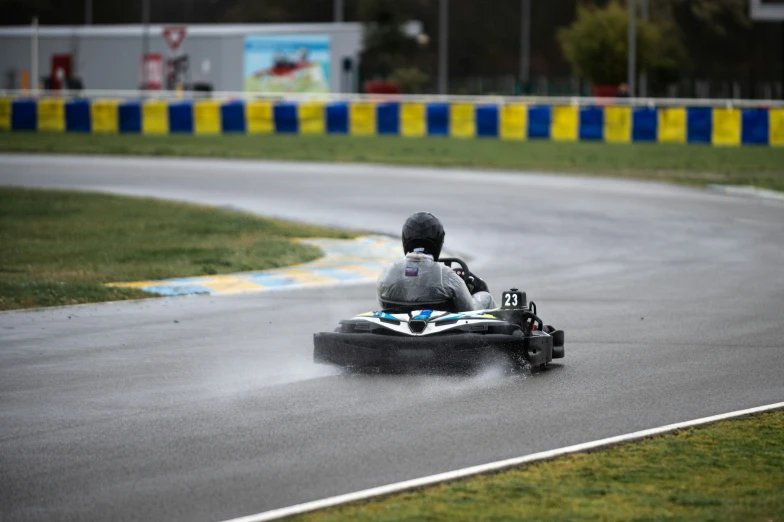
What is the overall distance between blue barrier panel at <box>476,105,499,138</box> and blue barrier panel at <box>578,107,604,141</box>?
2211 mm

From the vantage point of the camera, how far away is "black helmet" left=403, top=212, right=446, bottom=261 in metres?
9.50

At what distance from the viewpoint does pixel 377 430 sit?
7391 millimetres

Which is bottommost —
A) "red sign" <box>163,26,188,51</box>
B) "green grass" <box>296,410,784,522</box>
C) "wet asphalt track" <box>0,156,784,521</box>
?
"green grass" <box>296,410,784,522</box>

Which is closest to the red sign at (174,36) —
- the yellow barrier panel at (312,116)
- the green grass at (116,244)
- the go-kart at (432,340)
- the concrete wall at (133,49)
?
the concrete wall at (133,49)

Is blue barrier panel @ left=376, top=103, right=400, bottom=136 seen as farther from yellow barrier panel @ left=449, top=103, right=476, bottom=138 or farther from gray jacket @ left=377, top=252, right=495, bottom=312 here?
gray jacket @ left=377, top=252, right=495, bottom=312

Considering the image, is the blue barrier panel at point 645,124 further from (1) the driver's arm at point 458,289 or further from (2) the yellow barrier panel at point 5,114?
(1) the driver's arm at point 458,289

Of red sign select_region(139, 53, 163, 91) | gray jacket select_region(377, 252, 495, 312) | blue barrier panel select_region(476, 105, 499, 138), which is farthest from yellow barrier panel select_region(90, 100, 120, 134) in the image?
gray jacket select_region(377, 252, 495, 312)

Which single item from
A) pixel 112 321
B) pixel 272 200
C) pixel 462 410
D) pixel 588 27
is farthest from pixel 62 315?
pixel 588 27

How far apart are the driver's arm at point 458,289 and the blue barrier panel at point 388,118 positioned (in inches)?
1088

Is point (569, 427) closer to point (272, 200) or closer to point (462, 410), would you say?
point (462, 410)

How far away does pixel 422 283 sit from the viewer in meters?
9.28

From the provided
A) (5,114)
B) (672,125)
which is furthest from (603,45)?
(5,114)

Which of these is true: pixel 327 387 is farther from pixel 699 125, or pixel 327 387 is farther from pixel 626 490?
pixel 699 125

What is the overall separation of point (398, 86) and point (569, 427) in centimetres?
5347
